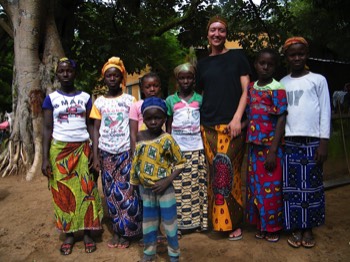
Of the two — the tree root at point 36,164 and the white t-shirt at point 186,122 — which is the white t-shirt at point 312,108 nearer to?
the white t-shirt at point 186,122

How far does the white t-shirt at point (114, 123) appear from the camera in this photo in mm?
3146

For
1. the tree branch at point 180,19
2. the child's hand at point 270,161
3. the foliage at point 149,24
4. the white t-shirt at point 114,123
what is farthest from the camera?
the tree branch at point 180,19

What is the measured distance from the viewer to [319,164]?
118 inches

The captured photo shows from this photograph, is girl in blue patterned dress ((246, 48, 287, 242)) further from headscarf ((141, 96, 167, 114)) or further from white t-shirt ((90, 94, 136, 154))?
white t-shirt ((90, 94, 136, 154))

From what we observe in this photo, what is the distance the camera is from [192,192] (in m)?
3.37

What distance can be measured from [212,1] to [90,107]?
17.7 feet

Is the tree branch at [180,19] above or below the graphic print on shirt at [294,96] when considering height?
above

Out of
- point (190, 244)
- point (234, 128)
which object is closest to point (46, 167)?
point (190, 244)

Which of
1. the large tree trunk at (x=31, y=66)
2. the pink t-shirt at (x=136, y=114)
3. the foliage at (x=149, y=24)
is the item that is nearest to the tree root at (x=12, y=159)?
the large tree trunk at (x=31, y=66)

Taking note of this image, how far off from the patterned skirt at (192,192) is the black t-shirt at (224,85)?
40 centimetres

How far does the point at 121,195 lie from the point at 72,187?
Answer: 18.4 inches

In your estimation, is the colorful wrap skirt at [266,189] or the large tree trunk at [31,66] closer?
the colorful wrap skirt at [266,189]

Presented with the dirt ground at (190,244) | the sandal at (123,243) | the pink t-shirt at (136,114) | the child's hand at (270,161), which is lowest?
the dirt ground at (190,244)

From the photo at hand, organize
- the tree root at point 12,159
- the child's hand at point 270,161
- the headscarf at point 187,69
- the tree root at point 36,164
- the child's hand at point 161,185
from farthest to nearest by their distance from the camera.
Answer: the tree root at point 12,159
the tree root at point 36,164
the headscarf at point 187,69
the child's hand at point 270,161
the child's hand at point 161,185
